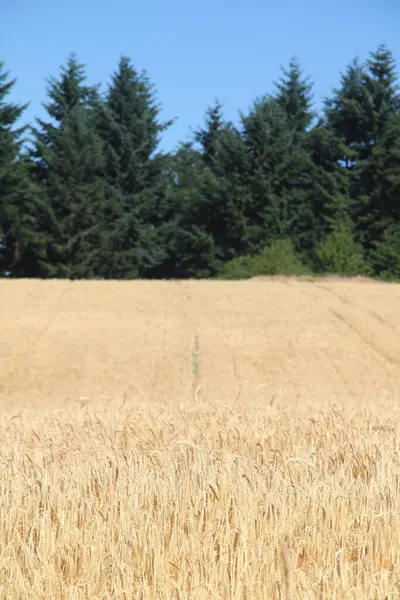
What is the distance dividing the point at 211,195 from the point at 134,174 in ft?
18.2

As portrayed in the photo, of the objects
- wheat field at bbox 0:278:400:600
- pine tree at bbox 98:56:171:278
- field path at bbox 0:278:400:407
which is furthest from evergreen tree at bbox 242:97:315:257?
wheat field at bbox 0:278:400:600

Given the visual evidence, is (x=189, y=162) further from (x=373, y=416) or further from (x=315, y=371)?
(x=373, y=416)

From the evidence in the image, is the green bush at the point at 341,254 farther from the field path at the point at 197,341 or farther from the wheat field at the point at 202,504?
the wheat field at the point at 202,504

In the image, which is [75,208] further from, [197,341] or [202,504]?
[202,504]

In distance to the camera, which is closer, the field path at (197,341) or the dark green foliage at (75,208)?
the field path at (197,341)

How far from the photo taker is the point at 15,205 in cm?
4884

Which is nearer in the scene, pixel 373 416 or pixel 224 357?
pixel 373 416

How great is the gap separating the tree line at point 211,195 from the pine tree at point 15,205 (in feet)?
0.28

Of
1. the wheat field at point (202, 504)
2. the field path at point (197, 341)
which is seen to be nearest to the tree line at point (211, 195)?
the field path at point (197, 341)

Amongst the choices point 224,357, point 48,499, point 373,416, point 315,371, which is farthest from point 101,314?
point 48,499

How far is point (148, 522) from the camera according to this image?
3.29m

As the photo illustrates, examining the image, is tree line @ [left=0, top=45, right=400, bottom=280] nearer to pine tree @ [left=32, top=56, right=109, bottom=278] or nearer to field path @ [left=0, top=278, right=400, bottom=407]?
pine tree @ [left=32, top=56, right=109, bottom=278]

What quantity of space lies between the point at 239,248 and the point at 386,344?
28918 mm

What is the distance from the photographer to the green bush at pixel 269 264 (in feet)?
146
